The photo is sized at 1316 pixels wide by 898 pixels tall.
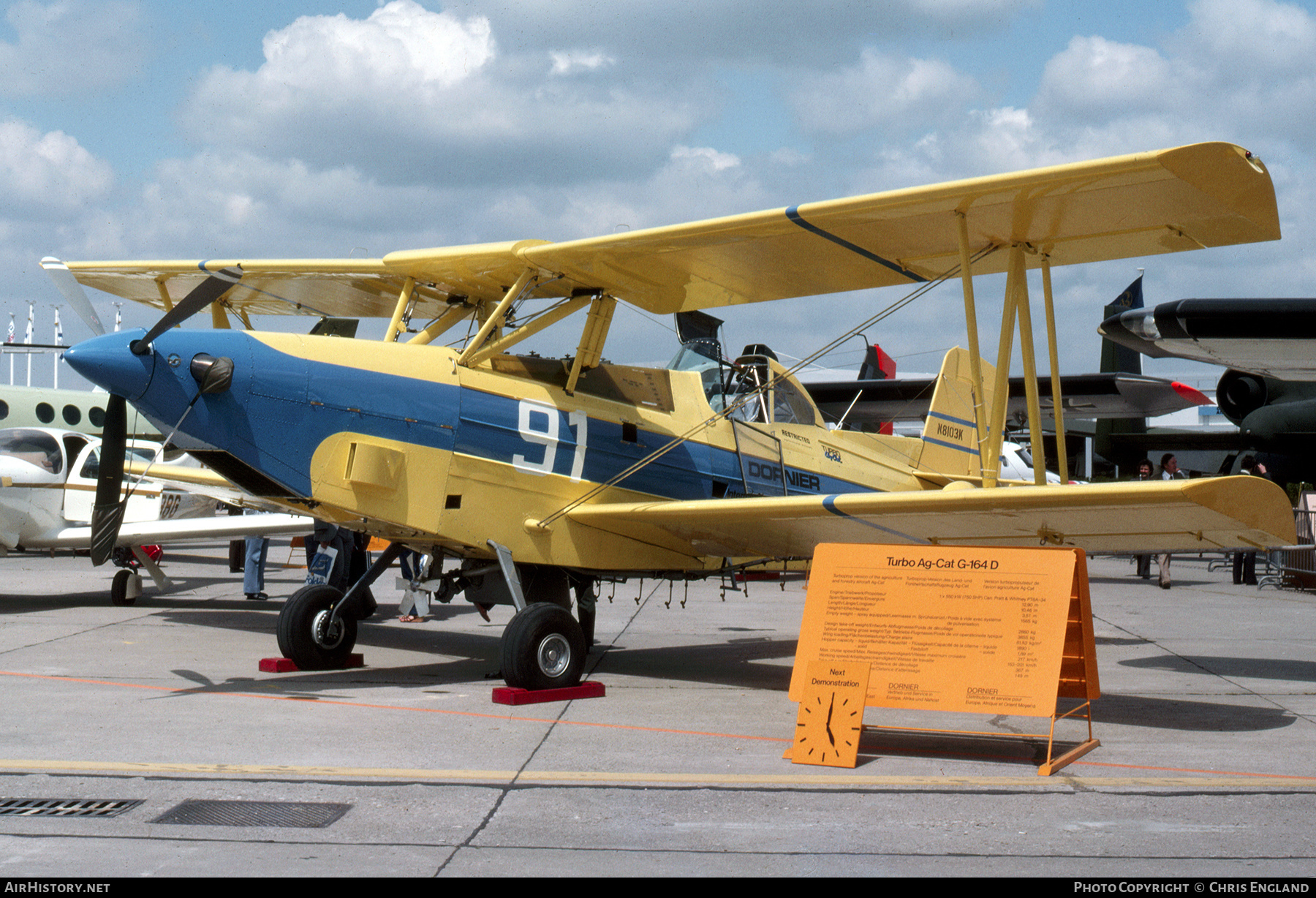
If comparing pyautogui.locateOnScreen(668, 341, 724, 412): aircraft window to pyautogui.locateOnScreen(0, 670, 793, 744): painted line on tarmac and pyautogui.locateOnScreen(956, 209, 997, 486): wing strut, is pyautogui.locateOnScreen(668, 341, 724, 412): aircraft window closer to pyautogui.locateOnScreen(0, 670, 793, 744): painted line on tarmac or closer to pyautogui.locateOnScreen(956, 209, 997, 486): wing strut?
pyautogui.locateOnScreen(956, 209, 997, 486): wing strut

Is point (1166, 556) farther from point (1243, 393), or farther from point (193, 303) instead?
point (193, 303)

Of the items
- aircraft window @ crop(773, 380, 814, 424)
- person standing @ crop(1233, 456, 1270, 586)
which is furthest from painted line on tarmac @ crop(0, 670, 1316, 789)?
person standing @ crop(1233, 456, 1270, 586)

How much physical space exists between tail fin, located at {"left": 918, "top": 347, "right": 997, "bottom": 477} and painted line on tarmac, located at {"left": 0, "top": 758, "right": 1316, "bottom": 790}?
6074 mm

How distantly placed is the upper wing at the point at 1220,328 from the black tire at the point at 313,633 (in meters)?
8.91

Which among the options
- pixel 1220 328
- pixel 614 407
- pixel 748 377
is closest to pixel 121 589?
pixel 614 407

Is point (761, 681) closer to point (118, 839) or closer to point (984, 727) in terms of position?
point (984, 727)

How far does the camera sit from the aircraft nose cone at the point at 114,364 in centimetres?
610

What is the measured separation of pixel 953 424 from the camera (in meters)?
10.9

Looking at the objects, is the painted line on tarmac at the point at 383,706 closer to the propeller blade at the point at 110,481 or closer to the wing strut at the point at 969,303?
the propeller blade at the point at 110,481

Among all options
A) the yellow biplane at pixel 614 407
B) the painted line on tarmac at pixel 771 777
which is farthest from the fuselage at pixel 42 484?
the painted line on tarmac at pixel 771 777

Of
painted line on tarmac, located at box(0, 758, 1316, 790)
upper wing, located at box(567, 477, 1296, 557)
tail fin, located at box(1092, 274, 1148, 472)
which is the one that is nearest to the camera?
painted line on tarmac, located at box(0, 758, 1316, 790)

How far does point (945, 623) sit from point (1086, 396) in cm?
1970

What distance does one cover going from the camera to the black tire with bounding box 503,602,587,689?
673cm

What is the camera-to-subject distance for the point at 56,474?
13062 mm
